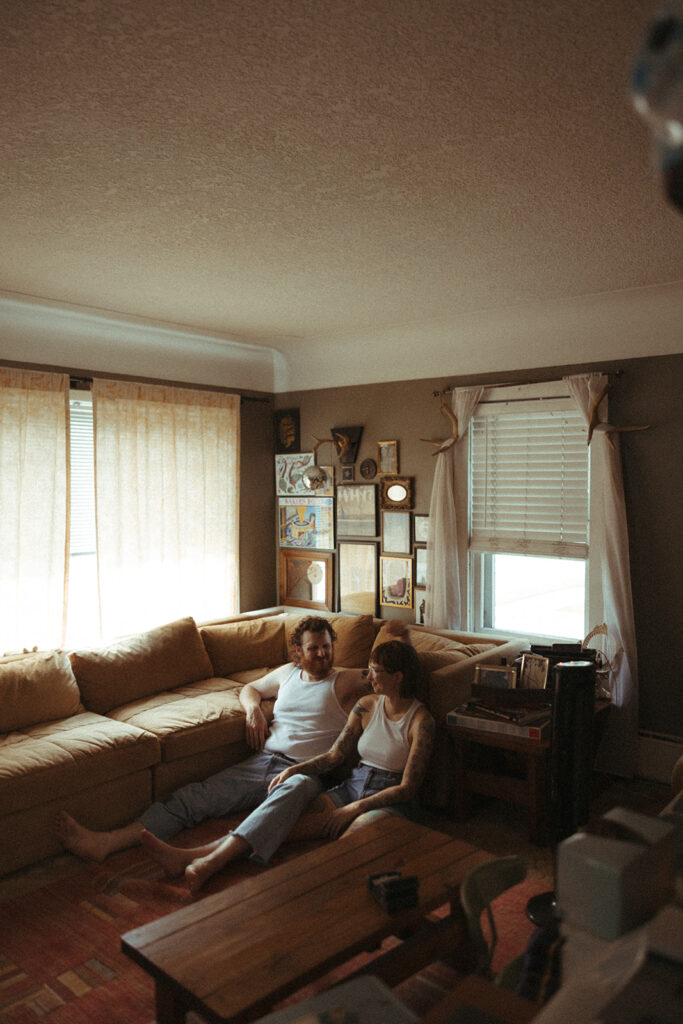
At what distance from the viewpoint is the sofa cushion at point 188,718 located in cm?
388

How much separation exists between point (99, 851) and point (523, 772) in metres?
2.18

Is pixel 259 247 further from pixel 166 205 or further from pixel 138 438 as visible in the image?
pixel 138 438

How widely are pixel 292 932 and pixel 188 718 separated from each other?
1.99 m

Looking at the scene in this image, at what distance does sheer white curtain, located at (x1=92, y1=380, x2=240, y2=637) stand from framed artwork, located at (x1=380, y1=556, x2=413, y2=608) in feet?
3.77

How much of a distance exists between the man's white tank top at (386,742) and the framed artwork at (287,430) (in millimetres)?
2840

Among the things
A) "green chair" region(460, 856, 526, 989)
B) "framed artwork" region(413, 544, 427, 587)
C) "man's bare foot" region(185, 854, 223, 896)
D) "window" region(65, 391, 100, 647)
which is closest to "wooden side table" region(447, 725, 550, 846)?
"man's bare foot" region(185, 854, 223, 896)

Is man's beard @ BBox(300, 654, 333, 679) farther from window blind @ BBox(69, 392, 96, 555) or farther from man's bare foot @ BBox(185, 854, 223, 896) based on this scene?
window blind @ BBox(69, 392, 96, 555)

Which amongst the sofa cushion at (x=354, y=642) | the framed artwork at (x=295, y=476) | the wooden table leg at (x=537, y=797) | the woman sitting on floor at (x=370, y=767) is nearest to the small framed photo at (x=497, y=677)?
the wooden table leg at (x=537, y=797)

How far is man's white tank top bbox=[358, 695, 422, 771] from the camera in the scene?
3.31m

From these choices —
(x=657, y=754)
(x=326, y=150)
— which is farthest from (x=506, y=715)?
(x=326, y=150)

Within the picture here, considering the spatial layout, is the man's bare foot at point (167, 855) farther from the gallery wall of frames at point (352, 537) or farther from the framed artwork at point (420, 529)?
the framed artwork at point (420, 529)

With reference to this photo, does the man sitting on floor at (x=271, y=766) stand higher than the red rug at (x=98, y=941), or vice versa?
the man sitting on floor at (x=271, y=766)

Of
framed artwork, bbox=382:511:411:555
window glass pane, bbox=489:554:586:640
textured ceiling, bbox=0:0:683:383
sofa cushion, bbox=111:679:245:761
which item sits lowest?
sofa cushion, bbox=111:679:245:761

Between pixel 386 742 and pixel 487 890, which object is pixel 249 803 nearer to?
pixel 386 742
